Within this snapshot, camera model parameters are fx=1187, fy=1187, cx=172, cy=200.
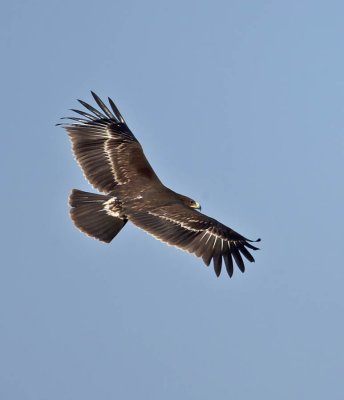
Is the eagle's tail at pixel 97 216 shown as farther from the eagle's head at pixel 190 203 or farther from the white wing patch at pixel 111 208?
the eagle's head at pixel 190 203

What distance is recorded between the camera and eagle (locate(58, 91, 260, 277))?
1723 centimetres

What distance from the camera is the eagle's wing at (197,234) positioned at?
17.1 m

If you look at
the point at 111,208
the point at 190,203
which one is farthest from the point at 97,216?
the point at 190,203

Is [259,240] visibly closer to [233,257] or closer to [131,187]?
[233,257]

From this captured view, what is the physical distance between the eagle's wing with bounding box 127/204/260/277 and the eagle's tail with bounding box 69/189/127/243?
38 cm

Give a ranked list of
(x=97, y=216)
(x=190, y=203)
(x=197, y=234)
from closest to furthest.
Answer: (x=197, y=234) < (x=97, y=216) < (x=190, y=203)

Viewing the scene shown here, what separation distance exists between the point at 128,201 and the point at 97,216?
528mm

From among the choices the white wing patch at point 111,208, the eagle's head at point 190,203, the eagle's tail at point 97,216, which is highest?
the eagle's head at point 190,203

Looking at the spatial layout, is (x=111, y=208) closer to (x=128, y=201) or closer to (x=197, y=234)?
(x=128, y=201)

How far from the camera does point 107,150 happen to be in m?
19.4

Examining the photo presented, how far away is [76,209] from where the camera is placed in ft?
59.2

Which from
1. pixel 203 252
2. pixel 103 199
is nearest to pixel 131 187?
pixel 103 199

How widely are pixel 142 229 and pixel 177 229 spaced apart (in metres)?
0.53

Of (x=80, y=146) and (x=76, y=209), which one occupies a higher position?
(x=80, y=146)
